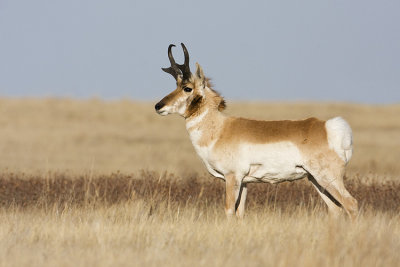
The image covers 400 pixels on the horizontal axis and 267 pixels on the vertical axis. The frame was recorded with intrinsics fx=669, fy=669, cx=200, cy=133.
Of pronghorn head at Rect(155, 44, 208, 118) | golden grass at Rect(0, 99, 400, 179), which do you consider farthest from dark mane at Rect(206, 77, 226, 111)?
golden grass at Rect(0, 99, 400, 179)

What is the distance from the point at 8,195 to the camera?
477 inches

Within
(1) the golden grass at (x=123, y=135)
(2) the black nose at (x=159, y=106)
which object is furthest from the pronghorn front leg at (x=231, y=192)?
(1) the golden grass at (x=123, y=135)

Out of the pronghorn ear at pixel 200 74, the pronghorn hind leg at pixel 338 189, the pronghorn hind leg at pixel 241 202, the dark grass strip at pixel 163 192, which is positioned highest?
the pronghorn ear at pixel 200 74

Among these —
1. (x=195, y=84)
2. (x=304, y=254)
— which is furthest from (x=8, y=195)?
(x=304, y=254)

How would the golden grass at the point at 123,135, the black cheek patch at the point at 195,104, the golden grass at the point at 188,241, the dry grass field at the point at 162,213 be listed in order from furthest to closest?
the golden grass at the point at 123,135 < the black cheek patch at the point at 195,104 < the dry grass field at the point at 162,213 < the golden grass at the point at 188,241

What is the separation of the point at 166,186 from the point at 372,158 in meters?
11.4

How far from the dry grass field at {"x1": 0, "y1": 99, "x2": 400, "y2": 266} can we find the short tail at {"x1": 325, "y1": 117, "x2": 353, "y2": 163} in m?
0.93

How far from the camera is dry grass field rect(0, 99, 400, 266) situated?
21.6 feet

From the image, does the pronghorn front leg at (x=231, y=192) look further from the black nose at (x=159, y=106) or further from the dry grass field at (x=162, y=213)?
the black nose at (x=159, y=106)

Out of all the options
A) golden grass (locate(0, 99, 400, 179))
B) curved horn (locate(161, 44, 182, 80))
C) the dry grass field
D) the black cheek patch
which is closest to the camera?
the dry grass field

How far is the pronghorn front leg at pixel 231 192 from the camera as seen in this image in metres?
9.28

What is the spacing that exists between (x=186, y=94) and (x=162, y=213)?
189 cm

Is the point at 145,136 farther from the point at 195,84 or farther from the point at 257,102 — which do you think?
the point at 195,84

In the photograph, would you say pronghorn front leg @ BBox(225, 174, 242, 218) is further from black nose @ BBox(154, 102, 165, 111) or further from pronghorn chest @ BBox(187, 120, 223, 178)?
black nose @ BBox(154, 102, 165, 111)
